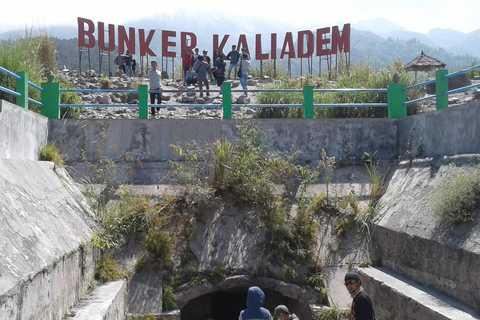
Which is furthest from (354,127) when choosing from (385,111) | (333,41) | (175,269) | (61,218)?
(333,41)

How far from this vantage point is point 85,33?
26328 mm

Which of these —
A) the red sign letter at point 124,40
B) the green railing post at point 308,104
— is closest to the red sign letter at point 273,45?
the red sign letter at point 124,40

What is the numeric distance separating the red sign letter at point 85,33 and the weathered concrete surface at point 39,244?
18.0 meters

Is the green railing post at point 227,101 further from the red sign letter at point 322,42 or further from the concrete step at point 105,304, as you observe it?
the red sign letter at point 322,42

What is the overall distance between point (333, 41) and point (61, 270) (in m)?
22.4

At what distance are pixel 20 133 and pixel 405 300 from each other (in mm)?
7030

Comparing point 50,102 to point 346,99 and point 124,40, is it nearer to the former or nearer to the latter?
point 346,99

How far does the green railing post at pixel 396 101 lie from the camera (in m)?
12.8

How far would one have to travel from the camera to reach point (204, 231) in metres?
10.6

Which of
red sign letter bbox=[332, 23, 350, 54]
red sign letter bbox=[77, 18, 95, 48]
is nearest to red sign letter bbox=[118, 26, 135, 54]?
red sign letter bbox=[77, 18, 95, 48]

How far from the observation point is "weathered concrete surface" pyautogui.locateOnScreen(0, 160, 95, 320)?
5.45 m

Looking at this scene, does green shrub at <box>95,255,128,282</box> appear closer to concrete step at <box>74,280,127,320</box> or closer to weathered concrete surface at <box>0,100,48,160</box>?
concrete step at <box>74,280,127,320</box>

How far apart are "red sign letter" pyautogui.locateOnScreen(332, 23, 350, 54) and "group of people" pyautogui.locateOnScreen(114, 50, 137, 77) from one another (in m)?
10.4

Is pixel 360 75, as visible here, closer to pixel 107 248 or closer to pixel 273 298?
pixel 273 298
